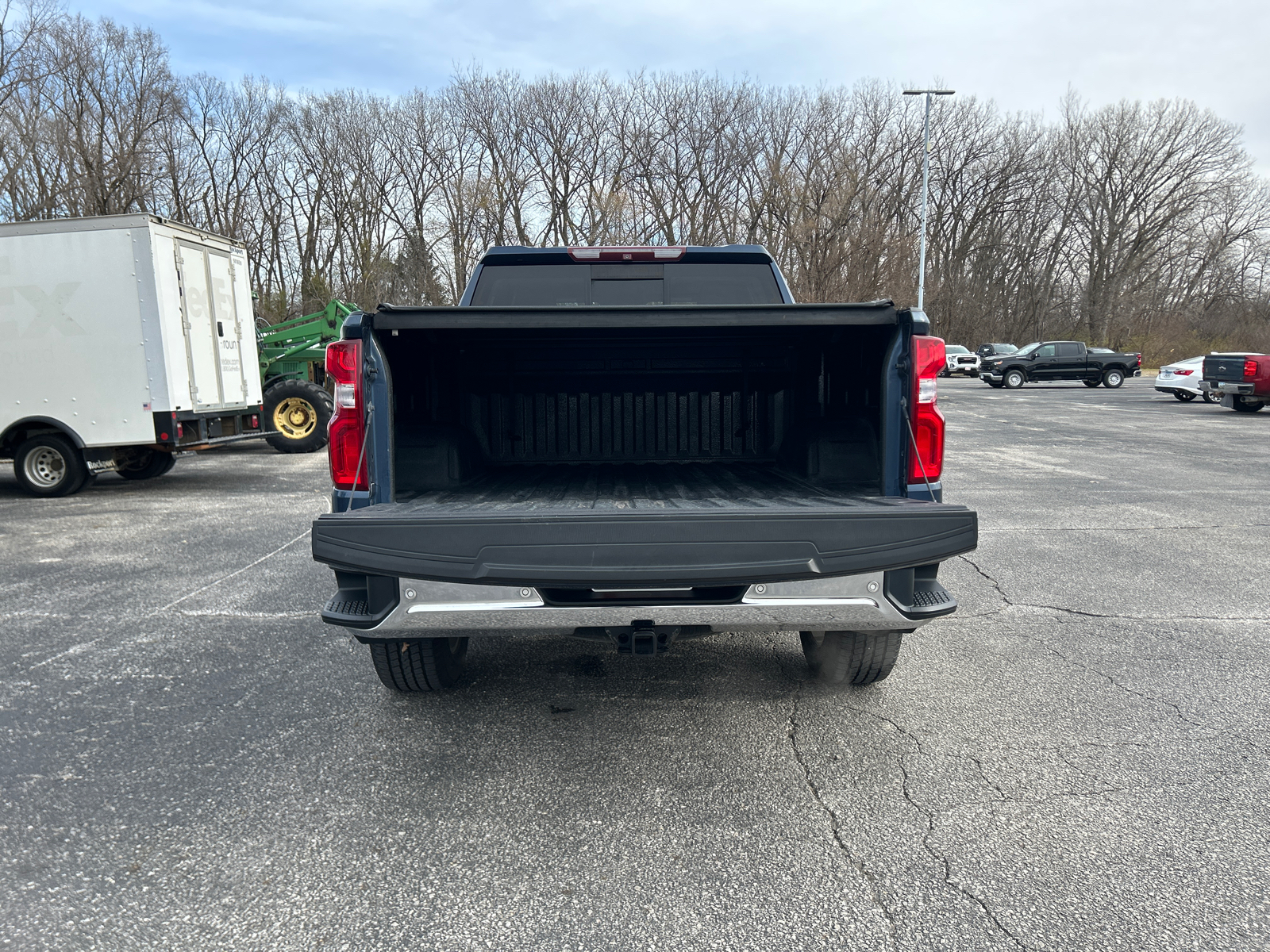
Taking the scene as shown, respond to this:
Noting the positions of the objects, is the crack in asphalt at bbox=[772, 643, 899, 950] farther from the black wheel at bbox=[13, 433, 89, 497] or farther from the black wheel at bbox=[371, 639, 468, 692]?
the black wheel at bbox=[13, 433, 89, 497]

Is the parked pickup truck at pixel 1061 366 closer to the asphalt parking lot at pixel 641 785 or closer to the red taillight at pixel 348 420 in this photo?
the asphalt parking lot at pixel 641 785

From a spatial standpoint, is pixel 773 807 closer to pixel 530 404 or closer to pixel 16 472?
pixel 530 404

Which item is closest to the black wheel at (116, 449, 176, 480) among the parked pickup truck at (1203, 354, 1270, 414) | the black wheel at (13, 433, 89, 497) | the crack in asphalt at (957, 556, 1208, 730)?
the black wheel at (13, 433, 89, 497)

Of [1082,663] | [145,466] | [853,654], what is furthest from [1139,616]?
[145,466]

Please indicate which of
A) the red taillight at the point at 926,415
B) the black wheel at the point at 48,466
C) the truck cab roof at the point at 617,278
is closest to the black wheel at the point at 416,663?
the red taillight at the point at 926,415

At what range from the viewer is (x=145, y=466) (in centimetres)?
1088

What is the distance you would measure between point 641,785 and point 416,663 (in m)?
1.13

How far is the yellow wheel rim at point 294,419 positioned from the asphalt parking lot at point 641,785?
8.45 metres

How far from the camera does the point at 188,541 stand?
7.02 meters

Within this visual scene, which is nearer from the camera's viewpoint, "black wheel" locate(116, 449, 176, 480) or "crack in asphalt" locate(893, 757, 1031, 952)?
"crack in asphalt" locate(893, 757, 1031, 952)

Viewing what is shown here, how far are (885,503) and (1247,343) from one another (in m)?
54.4

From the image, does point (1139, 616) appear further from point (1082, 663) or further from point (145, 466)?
point (145, 466)

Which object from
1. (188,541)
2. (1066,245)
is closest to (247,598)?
(188,541)

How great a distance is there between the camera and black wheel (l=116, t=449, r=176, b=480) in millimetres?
10805
